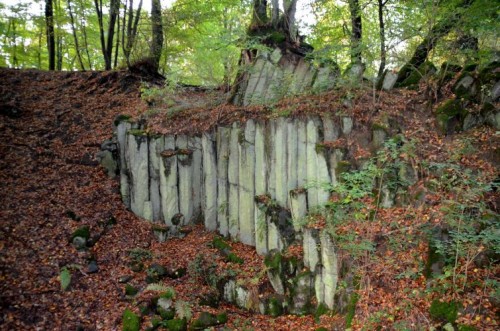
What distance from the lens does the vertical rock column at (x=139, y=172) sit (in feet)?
42.9

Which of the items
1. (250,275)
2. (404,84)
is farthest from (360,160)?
(250,275)

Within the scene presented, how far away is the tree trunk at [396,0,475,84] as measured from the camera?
9417 mm

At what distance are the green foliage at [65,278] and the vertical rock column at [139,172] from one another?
3.52m

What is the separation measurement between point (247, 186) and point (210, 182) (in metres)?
1.68

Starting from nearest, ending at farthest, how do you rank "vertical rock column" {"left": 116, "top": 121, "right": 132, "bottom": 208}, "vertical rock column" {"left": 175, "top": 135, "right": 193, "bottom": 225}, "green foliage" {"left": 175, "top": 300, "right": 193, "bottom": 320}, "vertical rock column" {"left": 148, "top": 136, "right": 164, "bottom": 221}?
1. "green foliage" {"left": 175, "top": 300, "right": 193, "bottom": 320}
2. "vertical rock column" {"left": 175, "top": 135, "right": 193, "bottom": 225}
3. "vertical rock column" {"left": 148, "top": 136, "right": 164, "bottom": 221}
4. "vertical rock column" {"left": 116, "top": 121, "right": 132, "bottom": 208}

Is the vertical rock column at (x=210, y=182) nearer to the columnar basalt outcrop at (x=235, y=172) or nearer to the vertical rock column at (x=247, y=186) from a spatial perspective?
the columnar basalt outcrop at (x=235, y=172)

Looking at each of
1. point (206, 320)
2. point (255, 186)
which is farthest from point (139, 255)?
point (255, 186)

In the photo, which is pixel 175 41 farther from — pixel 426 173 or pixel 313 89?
pixel 426 173

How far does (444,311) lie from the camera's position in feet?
19.8

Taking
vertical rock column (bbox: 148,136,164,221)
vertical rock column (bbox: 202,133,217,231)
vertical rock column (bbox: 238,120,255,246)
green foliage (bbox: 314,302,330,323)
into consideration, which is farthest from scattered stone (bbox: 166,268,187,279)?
green foliage (bbox: 314,302,330,323)

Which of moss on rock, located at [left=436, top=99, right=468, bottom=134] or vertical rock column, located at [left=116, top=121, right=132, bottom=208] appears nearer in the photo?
moss on rock, located at [left=436, top=99, right=468, bottom=134]

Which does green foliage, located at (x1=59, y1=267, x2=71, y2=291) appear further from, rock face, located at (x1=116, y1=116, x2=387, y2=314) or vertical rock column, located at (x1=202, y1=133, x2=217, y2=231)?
vertical rock column, located at (x1=202, y1=133, x2=217, y2=231)

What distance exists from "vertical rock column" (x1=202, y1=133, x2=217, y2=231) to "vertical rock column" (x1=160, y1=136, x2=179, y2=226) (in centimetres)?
115

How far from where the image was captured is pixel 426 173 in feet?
27.8
